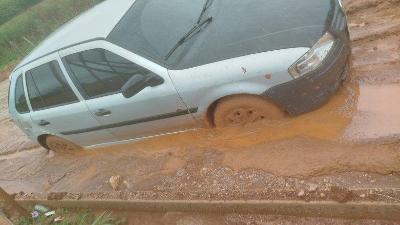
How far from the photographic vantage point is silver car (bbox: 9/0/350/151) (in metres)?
4.64

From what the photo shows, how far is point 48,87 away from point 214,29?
2.65 meters

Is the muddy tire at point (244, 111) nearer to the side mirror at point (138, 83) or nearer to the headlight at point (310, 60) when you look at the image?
the headlight at point (310, 60)

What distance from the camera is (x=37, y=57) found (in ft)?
20.7

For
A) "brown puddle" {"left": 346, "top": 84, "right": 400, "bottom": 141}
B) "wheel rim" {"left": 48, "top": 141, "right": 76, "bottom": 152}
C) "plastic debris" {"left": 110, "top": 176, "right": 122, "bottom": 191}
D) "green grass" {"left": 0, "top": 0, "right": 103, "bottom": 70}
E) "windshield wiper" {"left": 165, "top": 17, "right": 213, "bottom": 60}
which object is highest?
"green grass" {"left": 0, "top": 0, "right": 103, "bottom": 70}

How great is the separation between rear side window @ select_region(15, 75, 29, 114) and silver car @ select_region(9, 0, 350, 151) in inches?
18.2

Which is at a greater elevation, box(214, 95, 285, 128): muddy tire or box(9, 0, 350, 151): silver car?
box(9, 0, 350, 151): silver car

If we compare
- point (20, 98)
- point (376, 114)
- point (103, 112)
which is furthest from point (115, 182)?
point (376, 114)

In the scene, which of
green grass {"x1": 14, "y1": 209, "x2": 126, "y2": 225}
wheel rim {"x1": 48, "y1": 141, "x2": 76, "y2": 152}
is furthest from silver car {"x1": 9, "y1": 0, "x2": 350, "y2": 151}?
green grass {"x1": 14, "y1": 209, "x2": 126, "y2": 225}

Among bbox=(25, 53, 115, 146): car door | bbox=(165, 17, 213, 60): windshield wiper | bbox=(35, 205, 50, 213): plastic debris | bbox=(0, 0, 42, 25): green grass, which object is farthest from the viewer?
bbox=(0, 0, 42, 25): green grass

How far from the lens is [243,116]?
16.8 feet

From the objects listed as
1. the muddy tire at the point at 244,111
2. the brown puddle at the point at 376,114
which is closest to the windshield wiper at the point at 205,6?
the muddy tire at the point at 244,111

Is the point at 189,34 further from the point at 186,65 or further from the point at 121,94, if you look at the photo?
the point at 121,94

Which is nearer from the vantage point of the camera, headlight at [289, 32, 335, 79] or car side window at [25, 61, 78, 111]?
headlight at [289, 32, 335, 79]

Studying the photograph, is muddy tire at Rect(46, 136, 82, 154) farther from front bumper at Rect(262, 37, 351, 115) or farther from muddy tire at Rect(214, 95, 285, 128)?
front bumper at Rect(262, 37, 351, 115)
